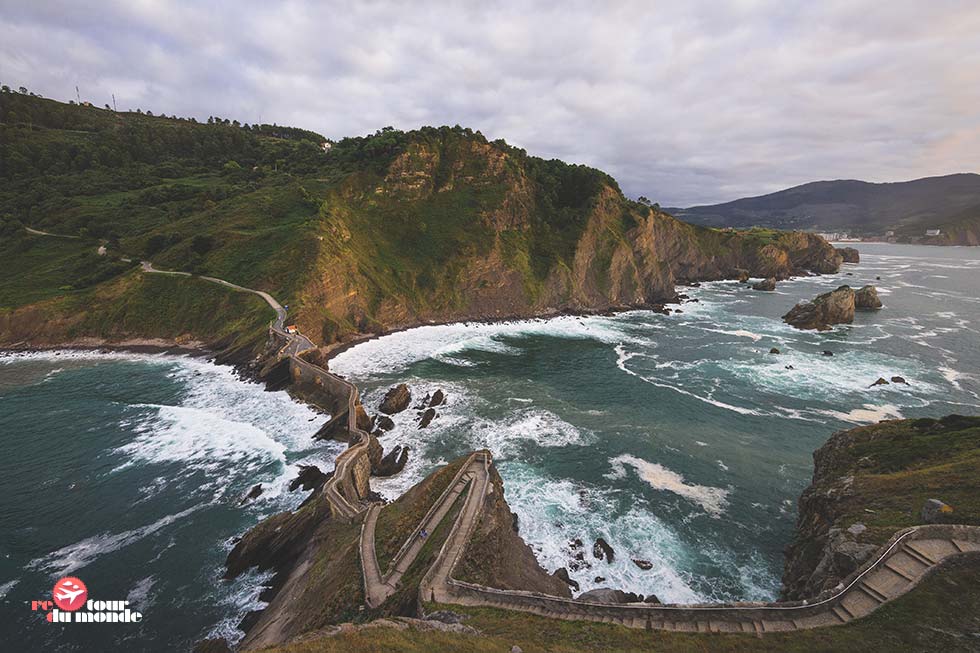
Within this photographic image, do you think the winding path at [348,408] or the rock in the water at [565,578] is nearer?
the rock in the water at [565,578]

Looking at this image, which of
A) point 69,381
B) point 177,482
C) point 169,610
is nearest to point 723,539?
point 169,610

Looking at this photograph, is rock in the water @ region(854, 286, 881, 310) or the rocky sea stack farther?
rock in the water @ region(854, 286, 881, 310)

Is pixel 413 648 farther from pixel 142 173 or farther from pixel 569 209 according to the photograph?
pixel 142 173

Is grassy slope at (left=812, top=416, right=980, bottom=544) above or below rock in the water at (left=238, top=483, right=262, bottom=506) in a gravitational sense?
above

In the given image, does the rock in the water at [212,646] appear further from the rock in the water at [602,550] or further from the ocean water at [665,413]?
the rock in the water at [602,550]

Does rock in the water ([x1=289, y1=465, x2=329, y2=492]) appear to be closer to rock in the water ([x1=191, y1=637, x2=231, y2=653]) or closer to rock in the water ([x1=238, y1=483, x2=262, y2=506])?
rock in the water ([x1=238, y1=483, x2=262, y2=506])

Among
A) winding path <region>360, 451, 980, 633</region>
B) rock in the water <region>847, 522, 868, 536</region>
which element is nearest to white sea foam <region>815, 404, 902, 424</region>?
rock in the water <region>847, 522, 868, 536</region>
